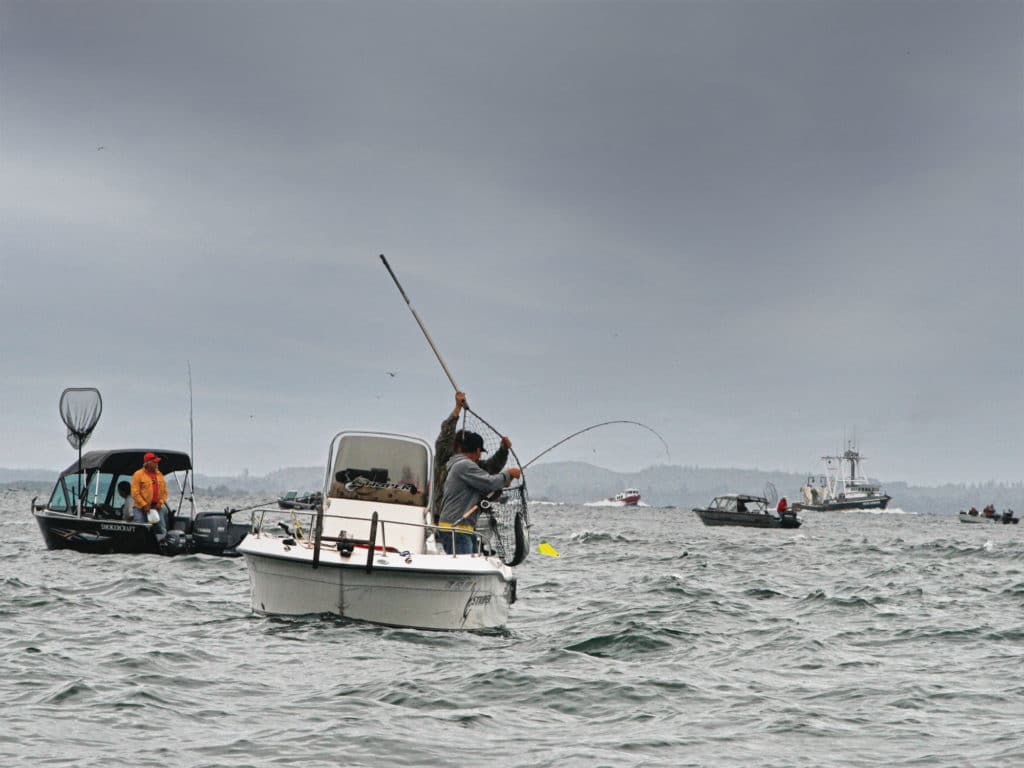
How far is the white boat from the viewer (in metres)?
11.1

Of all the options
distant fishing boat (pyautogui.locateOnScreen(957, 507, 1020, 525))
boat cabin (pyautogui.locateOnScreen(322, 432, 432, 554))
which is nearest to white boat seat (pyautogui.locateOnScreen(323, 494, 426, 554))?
boat cabin (pyautogui.locateOnScreen(322, 432, 432, 554))

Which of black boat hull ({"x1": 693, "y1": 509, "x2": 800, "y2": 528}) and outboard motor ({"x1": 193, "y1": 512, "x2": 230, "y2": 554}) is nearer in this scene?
outboard motor ({"x1": 193, "y1": 512, "x2": 230, "y2": 554})

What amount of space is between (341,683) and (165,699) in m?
1.47

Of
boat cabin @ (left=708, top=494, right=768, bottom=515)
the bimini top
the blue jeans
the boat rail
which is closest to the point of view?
the boat rail

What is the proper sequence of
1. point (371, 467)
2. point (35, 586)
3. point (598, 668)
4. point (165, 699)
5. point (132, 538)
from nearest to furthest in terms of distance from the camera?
point (165, 699) → point (598, 668) → point (371, 467) → point (35, 586) → point (132, 538)

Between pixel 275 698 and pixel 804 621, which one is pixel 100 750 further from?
pixel 804 621

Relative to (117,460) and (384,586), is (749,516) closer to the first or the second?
(117,460)

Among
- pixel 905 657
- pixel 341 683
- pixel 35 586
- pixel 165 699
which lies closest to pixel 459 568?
pixel 341 683

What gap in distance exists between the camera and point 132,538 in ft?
71.2

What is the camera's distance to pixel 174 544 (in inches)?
862

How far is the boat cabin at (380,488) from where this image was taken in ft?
42.9

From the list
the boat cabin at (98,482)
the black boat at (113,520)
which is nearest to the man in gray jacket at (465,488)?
the black boat at (113,520)

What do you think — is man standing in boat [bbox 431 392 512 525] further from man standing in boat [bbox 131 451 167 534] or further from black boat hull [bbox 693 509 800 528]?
black boat hull [bbox 693 509 800 528]

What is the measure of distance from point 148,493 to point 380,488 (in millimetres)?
10071
